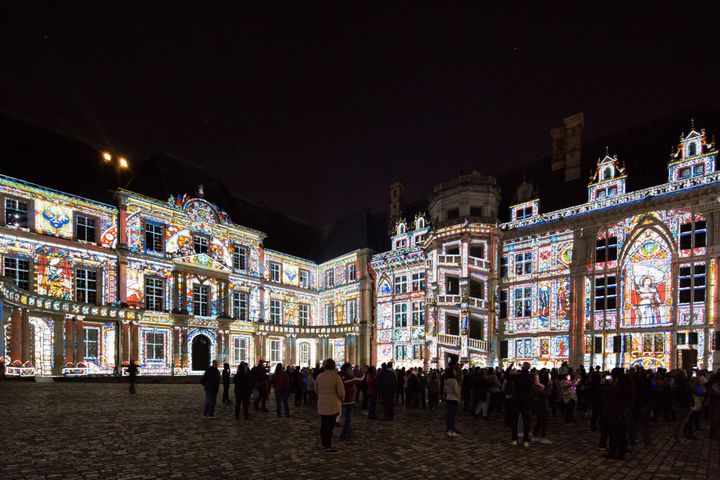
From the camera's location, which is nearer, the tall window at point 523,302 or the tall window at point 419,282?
the tall window at point 523,302

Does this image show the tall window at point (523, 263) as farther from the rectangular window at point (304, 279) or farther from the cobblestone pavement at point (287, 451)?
the rectangular window at point (304, 279)

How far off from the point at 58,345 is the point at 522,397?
2633 centimetres

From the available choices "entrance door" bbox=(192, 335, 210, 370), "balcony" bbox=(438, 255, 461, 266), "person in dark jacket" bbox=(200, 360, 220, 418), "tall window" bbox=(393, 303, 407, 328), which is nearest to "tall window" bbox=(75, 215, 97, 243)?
"entrance door" bbox=(192, 335, 210, 370)

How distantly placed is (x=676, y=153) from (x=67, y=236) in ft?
112

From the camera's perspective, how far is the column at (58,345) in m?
26.5

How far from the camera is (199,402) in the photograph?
17.4 metres

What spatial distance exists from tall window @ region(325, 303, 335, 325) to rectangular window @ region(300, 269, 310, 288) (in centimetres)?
A: 259

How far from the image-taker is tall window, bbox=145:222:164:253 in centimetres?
3238

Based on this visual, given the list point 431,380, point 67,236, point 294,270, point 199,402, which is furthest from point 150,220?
point 431,380

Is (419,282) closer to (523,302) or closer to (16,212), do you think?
(523,302)

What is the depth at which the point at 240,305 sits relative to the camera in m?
38.0

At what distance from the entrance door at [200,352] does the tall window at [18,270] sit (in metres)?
11.4

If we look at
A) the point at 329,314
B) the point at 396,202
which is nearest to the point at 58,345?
the point at 329,314

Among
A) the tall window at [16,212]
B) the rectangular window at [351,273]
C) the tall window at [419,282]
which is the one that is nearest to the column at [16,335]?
the tall window at [16,212]
